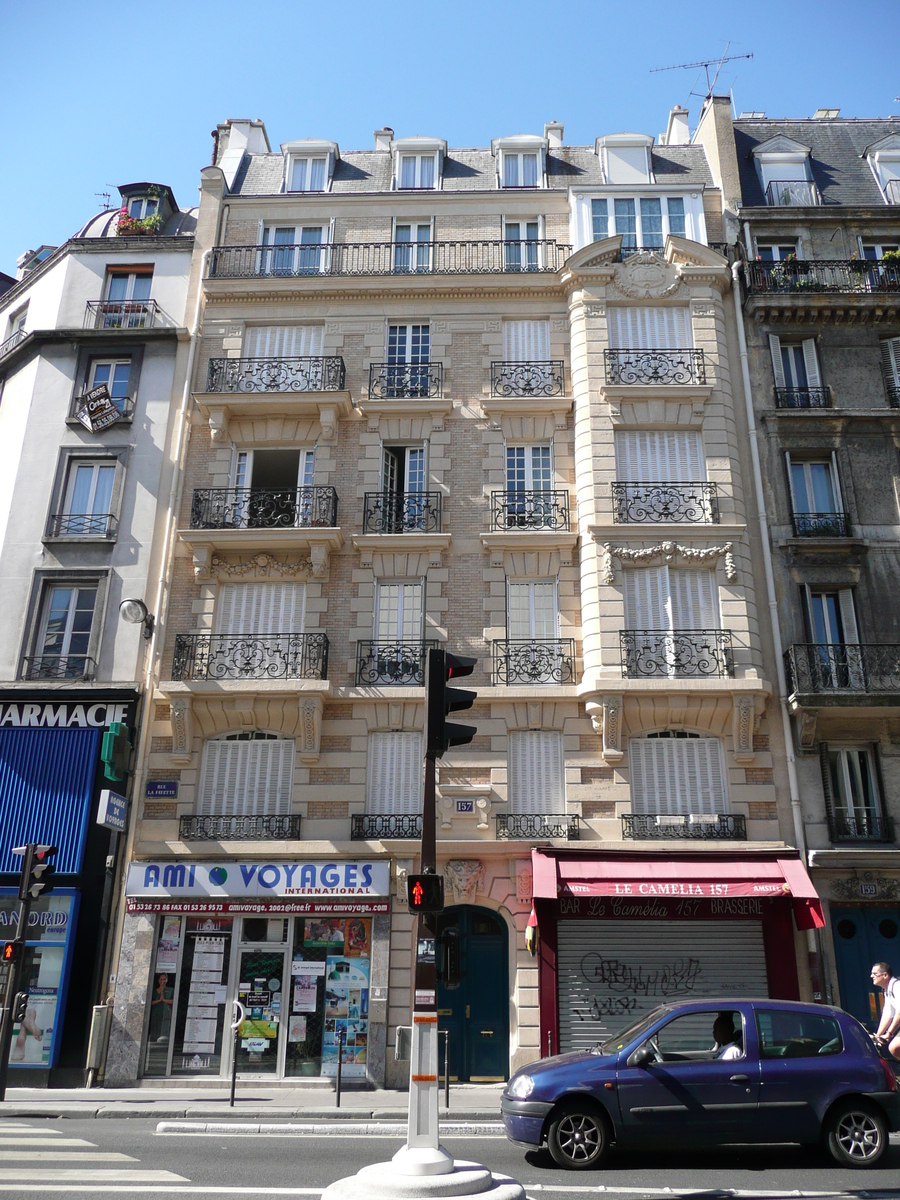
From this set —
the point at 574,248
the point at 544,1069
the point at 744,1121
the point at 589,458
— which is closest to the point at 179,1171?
the point at 544,1069

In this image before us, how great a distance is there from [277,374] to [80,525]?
5.36m

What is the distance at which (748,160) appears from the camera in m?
Answer: 23.7

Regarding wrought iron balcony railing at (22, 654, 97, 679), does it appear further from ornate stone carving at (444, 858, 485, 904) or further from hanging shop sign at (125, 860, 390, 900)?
ornate stone carving at (444, 858, 485, 904)

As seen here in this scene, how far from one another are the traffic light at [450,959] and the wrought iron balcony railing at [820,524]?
1314 centimetres

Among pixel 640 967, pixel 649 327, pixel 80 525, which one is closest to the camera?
pixel 640 967

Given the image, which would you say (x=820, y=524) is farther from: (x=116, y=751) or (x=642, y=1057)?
(x=116, y=751)

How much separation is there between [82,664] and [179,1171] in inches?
455

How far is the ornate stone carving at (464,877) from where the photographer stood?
16.7 m

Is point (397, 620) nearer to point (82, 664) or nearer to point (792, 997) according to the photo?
point (82, 664)

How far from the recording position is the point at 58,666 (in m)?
18.7

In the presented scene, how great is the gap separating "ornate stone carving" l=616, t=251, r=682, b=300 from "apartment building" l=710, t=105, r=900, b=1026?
1887 millimetres

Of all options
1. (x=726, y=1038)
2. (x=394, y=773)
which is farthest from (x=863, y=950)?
(x=394, y=773)

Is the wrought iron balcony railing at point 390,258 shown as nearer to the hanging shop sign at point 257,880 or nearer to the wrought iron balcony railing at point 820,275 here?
the wrought iron balcony railing at point 820,275

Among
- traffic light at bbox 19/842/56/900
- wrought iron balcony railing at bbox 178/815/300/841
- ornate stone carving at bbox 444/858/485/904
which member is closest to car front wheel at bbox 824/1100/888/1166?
ornate stone carving at bbox 444/858/485/904
